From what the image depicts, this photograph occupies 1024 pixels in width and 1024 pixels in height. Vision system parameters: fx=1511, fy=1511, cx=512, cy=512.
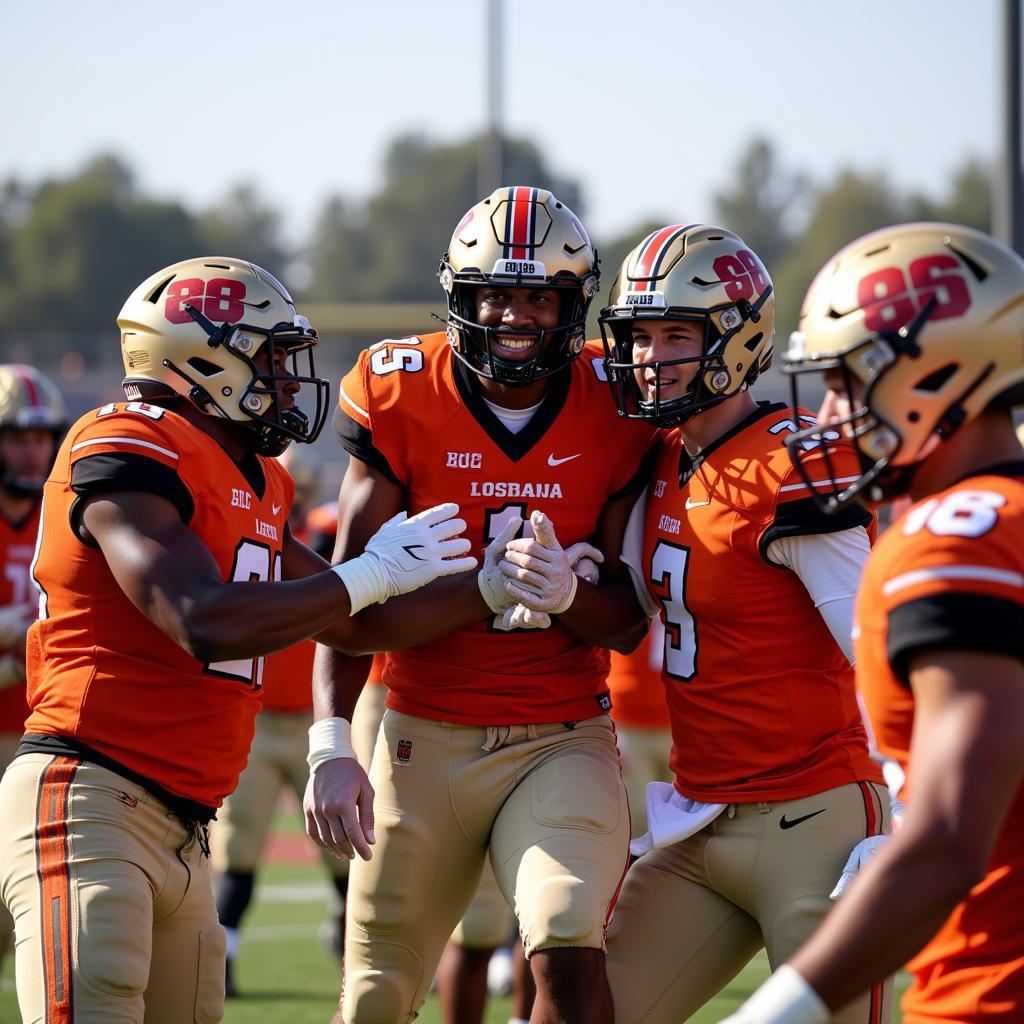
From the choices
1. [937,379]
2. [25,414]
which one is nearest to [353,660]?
[937,379]

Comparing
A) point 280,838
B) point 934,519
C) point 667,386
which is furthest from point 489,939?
point 280,838

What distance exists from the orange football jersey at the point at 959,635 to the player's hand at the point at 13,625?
4.12 metres

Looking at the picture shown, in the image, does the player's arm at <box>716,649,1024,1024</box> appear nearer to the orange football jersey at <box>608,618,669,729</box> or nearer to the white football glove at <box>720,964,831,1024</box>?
the white football glove at <box>720,964,831,1024</box>

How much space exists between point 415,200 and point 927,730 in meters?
79.0

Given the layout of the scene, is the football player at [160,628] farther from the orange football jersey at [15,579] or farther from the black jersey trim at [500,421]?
the orange football jersey at [15,579]

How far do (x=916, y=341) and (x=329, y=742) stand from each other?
200 centimetres

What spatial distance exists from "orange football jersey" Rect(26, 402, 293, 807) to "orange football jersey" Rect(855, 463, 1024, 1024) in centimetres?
172

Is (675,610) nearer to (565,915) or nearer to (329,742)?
(565,915)

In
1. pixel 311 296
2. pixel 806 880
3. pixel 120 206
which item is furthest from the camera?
pixel 311 296

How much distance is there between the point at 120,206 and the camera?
66.1 m

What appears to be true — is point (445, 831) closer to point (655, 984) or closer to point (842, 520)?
point (655, 984)

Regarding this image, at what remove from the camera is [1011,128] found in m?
8.01

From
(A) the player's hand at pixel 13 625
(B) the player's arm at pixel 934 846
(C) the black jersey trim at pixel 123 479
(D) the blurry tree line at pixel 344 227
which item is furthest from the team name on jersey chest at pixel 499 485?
(D) the blurry tree line at pixel 344 227

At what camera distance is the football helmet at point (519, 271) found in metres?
3.98
